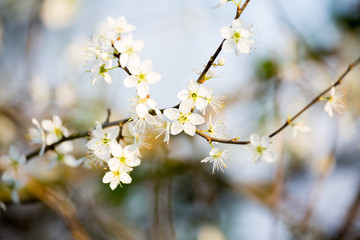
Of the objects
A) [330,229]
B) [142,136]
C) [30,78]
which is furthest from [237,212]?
[142,136]

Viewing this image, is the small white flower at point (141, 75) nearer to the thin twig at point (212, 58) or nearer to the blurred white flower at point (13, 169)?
the thin twig at point (212, 58)

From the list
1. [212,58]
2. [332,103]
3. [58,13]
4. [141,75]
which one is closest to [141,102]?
[141,75]

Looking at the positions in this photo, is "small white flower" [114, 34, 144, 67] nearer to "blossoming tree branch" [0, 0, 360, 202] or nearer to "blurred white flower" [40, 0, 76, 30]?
"blossoming tree branch" [0, 0, 360, 202]

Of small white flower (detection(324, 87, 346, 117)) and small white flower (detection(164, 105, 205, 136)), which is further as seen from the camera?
small white flower (detection(324, 87, 346, 117))

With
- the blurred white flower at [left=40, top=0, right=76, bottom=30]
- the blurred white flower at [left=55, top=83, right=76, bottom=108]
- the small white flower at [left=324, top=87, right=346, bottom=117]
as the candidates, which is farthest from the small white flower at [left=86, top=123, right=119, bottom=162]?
the blurred white flower at [left=40, top=0, right=76, bottom=30]

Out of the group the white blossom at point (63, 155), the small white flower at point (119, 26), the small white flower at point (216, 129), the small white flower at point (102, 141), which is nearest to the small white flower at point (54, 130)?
the white blossom at point (63, 155)

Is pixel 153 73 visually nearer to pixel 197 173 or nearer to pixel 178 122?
pixel 178 122
